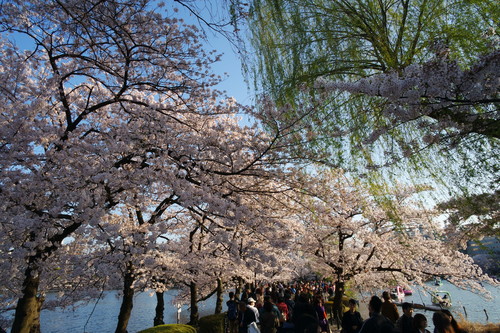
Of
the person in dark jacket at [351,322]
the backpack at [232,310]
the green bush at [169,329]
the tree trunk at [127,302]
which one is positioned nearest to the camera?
the person in dark jacket at [351,322]

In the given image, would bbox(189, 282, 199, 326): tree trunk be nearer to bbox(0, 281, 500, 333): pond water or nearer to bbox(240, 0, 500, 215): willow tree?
bbox(0, 281, 500, 333): pond water

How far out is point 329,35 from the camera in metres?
4.97

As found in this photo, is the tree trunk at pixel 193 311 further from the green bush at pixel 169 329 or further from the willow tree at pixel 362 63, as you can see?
the willow tree at pixel 362 63

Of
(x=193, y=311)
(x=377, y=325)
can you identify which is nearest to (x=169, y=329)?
(x=377, y=325)

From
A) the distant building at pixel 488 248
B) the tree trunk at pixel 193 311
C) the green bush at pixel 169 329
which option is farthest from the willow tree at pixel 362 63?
the tree trunk at pixel 193 311

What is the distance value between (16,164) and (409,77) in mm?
7670

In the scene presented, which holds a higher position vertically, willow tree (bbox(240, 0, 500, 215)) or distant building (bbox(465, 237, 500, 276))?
willow tree (bbox(240, 0, 500, 215))

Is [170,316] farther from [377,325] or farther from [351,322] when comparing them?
Result: [377,325]

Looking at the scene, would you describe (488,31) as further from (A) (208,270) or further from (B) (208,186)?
(A) (208,270)

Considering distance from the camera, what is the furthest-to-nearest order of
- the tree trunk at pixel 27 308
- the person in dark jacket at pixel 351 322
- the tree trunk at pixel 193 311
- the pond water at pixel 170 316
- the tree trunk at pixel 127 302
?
the pond water at pixel 170 316
the tree trunk at pixel 193 311
the tree trunk at pixel 127 302
the tree trunk at pixel 27 308
the person in dark jacket at pixel 351 322

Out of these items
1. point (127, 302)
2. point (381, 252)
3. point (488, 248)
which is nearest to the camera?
point (488, 248)

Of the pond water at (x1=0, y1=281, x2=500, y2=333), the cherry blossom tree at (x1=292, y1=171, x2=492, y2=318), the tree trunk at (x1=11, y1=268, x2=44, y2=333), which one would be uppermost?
the cherry blossom tree at (x1=292, y1=171, x2=492, y2=318)

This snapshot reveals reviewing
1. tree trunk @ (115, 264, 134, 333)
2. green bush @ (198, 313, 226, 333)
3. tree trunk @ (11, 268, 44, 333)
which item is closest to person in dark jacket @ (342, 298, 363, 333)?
green bush @ (198, 313, 226, 333)

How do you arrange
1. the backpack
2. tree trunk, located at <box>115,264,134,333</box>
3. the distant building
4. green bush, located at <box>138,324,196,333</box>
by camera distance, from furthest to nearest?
1. the backpack
2. tree trunk, located at <box>115,264,134,333</box>
3. green bush, located at <box>138,324,196,333</box>
4. the distant building
